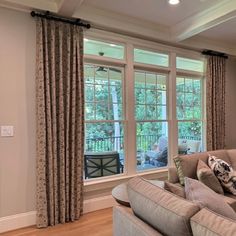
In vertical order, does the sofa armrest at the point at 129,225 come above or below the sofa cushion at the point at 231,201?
above

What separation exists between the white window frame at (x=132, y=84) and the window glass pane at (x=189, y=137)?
230 millimetres

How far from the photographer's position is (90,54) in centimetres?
364

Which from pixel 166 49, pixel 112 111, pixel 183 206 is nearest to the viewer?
pixel 183 206

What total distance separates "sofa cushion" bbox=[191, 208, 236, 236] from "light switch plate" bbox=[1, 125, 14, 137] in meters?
2.50

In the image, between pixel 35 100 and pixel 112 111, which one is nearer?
pixel 35 100

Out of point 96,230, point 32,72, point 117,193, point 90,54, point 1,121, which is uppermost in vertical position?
point 90,54

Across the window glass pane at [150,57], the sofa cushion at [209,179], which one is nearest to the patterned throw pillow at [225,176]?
the sofa cushion at [209,179]

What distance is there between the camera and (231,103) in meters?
5.41

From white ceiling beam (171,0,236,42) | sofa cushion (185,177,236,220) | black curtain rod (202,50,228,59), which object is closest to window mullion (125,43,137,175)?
white ceiling beam (171,0,236,42)

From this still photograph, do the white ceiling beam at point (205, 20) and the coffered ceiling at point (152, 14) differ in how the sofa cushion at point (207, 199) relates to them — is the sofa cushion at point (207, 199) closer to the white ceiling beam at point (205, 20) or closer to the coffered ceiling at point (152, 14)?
the coffered ceiling at point (152, 14)

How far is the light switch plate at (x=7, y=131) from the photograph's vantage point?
3.01 meters

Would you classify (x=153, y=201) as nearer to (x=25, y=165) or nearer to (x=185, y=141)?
(x=25, y=165)

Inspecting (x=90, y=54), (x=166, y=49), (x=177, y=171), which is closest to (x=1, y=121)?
(x=90, y=54)

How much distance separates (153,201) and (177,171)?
5.15 ft
